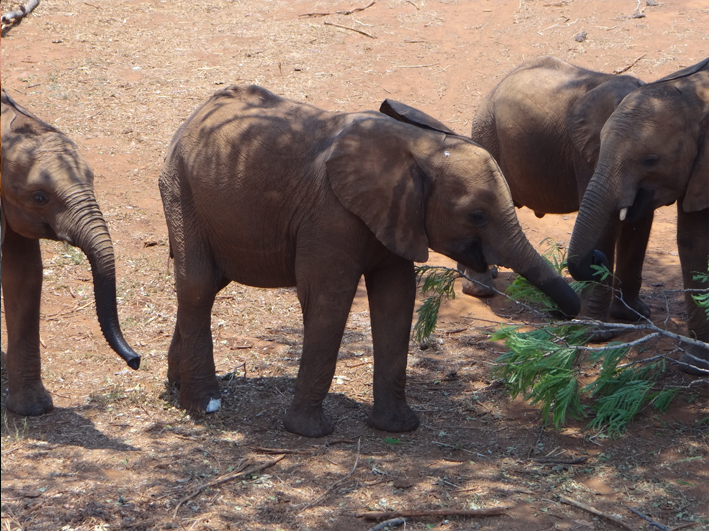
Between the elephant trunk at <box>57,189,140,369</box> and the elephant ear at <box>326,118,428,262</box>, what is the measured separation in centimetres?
148

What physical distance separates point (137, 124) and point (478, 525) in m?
8.50

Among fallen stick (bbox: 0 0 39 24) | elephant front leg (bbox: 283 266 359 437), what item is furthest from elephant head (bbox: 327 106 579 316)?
fallen stick (bbox: 0 0 39 24)

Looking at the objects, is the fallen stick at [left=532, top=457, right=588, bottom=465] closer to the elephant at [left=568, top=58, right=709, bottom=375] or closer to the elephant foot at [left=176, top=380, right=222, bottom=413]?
the elephant at [left=568, top=58, right=709, bottom=375]

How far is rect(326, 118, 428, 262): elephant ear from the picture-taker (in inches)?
208

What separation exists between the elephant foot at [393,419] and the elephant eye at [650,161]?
2.49 m

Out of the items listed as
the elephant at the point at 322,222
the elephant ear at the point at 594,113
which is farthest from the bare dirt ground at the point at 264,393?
Result: the elephant ear at the point at 594,113

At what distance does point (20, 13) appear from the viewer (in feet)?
46.4

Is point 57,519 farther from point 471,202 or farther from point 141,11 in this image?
point 141,11

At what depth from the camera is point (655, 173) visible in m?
6.25

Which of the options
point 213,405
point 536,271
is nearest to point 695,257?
point 536,271

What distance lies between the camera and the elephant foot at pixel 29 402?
5.97 meters

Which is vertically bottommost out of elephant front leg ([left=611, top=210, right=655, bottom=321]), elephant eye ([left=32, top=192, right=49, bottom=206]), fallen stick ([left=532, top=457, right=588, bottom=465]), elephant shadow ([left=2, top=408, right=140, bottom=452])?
elephant shadow ([left=2, top=408, right=140, bottom=452])

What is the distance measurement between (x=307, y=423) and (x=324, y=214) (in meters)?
1.43

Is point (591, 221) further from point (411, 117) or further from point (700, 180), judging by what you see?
point (411, 117)
